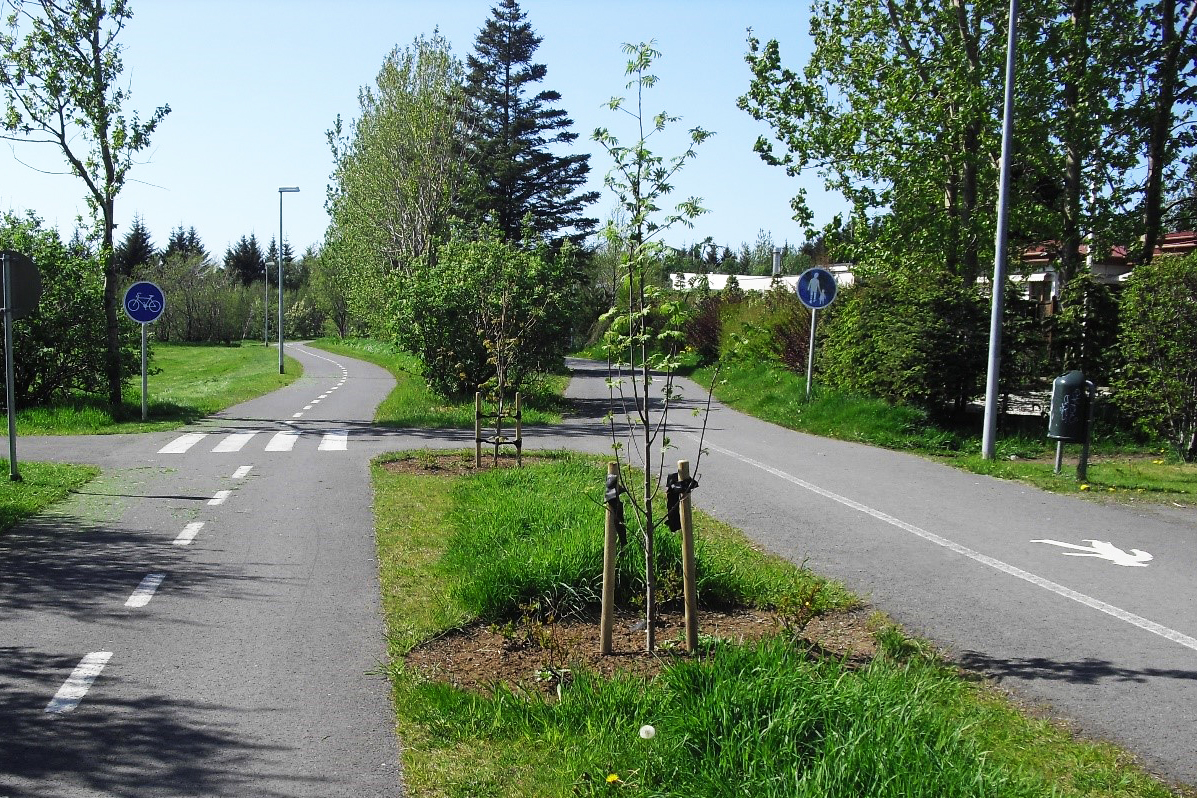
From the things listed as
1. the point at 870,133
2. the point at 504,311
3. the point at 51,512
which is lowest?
the point at 51,512

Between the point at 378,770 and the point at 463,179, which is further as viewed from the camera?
the point at 463,179

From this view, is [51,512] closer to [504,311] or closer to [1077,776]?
[504,311]

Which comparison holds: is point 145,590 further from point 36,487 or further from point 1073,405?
point 1073,405

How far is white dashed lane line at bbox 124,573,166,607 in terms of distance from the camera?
22.1ft

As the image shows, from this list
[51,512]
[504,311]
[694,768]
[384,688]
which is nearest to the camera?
[694,768]

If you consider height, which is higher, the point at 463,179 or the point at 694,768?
the point at 463,179

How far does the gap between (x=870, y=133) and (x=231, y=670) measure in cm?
1684

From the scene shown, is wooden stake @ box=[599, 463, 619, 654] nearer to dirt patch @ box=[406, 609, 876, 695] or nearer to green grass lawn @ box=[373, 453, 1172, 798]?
dirt patch @ box=[406, 609, 876, 695]

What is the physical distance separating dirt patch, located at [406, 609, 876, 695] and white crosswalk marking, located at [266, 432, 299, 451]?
1043cm

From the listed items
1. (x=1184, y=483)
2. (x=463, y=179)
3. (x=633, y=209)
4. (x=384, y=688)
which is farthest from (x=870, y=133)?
(x=463, y=179)

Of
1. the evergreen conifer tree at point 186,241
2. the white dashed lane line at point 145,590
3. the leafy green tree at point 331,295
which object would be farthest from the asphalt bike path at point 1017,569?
the evergreen conifer tree at point 186,241

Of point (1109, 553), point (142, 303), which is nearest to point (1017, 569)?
point (1109, 553)

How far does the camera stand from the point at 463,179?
4578cm

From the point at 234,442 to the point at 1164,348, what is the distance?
13900 mm
